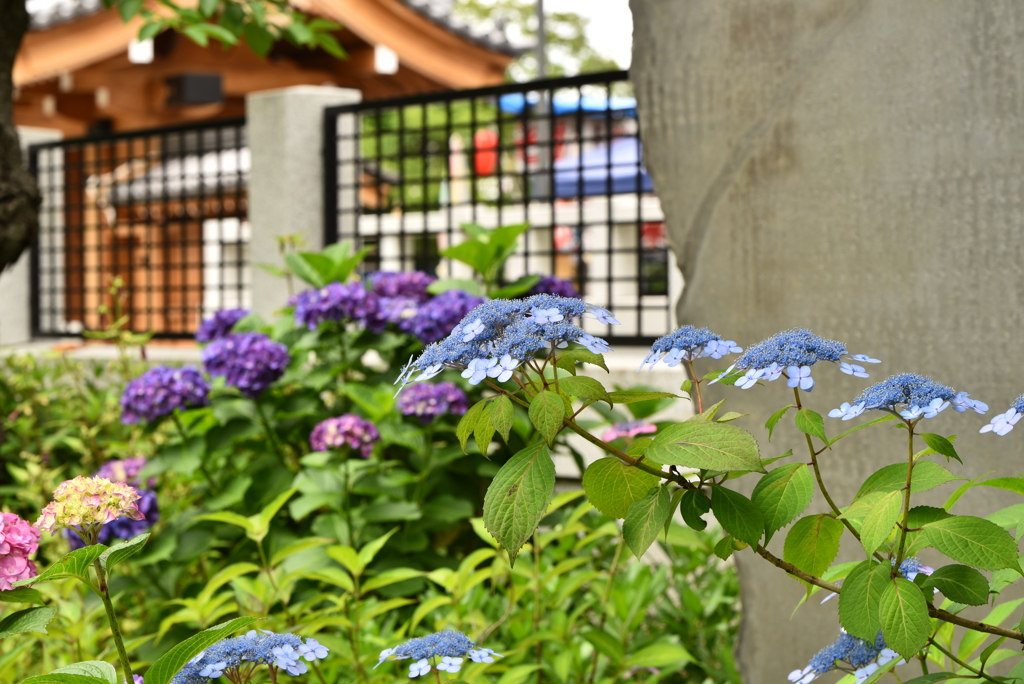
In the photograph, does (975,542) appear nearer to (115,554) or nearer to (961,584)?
(961,584)

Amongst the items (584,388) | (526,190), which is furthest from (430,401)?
(526,190)

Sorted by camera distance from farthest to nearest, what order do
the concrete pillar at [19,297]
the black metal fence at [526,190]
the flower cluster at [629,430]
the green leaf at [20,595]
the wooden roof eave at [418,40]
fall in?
the wooden roof eave at [418,40] < the concrete pillar at [19,297] < the black metal fence at [526,190] < the flower cluster at [629,430] < the green leaf at [20,595]

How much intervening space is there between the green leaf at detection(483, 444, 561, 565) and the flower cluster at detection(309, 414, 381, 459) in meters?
1.59

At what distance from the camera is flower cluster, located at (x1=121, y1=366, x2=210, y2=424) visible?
8.70 ft

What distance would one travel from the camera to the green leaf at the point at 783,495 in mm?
1064

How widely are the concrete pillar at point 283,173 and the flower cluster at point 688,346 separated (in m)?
4.30

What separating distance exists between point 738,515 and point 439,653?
41 cm

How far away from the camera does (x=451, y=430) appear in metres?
2.79

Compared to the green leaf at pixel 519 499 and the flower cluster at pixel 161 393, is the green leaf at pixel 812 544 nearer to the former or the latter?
the green leaf at pixel 519 499

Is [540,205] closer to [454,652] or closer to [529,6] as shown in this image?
[454,652]

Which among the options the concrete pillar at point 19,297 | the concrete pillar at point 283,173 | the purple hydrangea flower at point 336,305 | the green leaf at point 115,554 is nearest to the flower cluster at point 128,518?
the purple hydrangea flower at point 336,305

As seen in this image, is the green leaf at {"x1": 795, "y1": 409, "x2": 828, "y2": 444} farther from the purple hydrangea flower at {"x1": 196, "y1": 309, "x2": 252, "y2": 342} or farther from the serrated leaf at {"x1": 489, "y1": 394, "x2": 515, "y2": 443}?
the purple hydrangea flower at {"x1": 196, "y1": 309, "x2": 252, "y2": 342}

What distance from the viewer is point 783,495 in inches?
42.4

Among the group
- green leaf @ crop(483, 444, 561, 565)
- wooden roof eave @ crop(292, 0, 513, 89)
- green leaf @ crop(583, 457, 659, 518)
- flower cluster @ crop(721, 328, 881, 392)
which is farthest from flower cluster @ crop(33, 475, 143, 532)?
wooden roof eave @ crop(292, 0, 513, 89)
